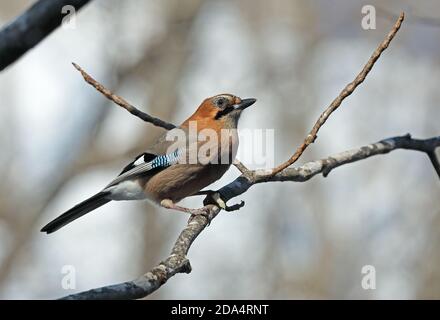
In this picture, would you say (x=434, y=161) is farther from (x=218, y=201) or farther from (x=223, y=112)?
(x=223, y=112)

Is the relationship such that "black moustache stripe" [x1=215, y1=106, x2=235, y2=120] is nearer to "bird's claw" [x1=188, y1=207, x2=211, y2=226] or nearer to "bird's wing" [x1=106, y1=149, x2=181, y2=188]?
"bird's wing" [x1=106, y1=149, x2=181, y2=188]

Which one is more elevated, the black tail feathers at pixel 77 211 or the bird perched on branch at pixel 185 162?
the bird perched on branch at pixel 185 162

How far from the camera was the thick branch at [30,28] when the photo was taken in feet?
10.4

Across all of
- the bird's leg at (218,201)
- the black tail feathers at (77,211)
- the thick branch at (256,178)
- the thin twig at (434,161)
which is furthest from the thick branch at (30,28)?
the thin twig at (434,161)

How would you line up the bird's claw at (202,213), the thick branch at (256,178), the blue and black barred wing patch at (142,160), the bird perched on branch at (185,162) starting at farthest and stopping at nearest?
the blue and black barred wing patch at (142,160) → the bird perched on branch at (185,162) → the bird's claw at (202,213) → the thick branch at (256,178)

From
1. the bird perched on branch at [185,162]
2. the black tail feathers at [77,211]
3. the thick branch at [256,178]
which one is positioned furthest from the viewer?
the bird perched on branch at [185,162]

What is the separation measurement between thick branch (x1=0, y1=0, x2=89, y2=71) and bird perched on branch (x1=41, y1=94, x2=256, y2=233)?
9.55 feet

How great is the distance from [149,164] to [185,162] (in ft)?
1.42

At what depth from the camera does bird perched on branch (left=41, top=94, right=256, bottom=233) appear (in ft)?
20.1

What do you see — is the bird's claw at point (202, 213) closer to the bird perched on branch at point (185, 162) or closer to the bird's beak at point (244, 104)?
the bird perched on branch at point (185, 162)

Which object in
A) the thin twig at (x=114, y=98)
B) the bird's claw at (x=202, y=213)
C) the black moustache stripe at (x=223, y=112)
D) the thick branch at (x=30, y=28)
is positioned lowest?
the bird's claw at (x=202, y=213)

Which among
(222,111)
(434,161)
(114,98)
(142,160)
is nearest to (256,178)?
(114,98)

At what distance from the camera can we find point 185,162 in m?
6.25

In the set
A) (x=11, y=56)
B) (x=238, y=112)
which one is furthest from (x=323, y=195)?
(x=11, y=56)
